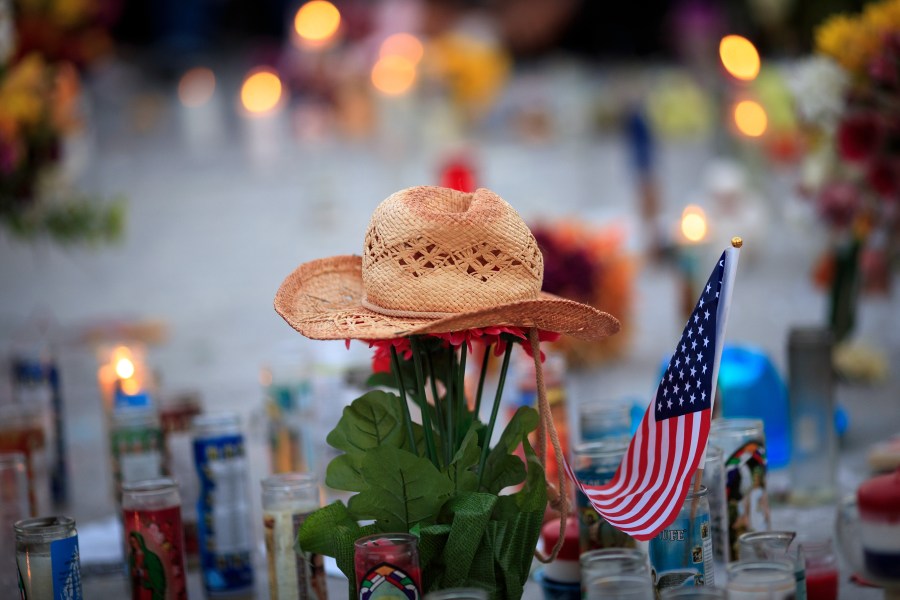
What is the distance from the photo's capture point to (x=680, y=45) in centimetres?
1070

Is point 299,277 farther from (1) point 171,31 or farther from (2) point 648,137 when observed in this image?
(1) point 171,31

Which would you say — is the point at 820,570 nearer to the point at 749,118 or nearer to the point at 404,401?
the point at 404,401

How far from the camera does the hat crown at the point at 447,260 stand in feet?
5.69

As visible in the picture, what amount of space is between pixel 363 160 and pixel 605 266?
610cm

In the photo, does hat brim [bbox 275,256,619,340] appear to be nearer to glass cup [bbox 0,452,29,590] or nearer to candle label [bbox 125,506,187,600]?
candle label [bbox 125,506,187,600]

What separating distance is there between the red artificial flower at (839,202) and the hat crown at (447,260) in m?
1.75

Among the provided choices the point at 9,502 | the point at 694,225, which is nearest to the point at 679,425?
the point at 9,502

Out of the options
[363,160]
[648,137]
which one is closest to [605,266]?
[648,137]

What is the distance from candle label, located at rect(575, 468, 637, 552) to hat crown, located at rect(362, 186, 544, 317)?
40 cm

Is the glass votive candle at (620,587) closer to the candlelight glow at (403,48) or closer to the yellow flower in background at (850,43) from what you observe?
the yellow flower in background at (850,43)

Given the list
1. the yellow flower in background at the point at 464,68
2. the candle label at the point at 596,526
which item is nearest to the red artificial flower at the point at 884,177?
the candle label at the point at 596,526

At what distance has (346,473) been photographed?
1.83 metres

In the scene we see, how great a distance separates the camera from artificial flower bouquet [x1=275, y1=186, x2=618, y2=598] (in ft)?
5.69

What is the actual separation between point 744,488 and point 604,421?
0.38m
